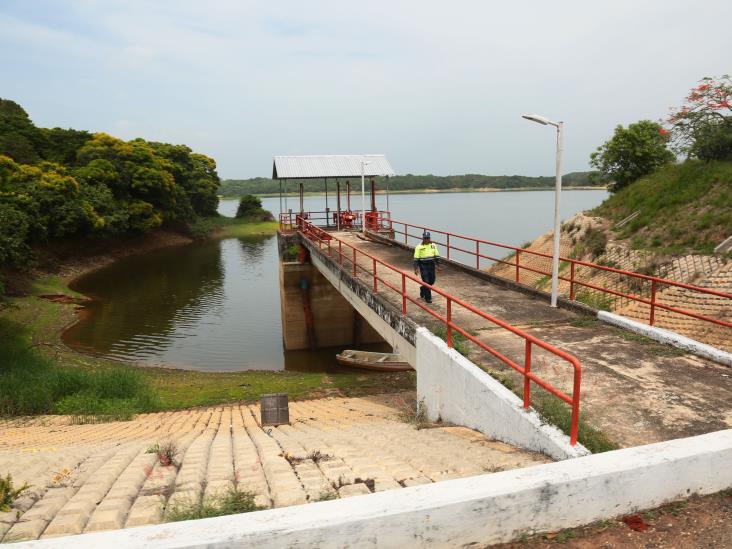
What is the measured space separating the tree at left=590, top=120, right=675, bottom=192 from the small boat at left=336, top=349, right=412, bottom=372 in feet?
52.8

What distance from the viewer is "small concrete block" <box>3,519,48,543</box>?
147 inches

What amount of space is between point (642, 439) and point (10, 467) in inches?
256

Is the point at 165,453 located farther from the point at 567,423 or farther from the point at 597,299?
the point at 597,299

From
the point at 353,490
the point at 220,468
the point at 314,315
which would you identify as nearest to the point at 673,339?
the point at 353,490

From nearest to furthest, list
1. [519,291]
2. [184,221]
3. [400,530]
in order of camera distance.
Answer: [400,530] → [519,291] → [184,221]

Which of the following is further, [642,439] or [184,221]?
[184,221]

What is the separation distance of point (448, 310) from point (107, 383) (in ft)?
30.0

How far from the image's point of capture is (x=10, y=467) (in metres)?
5.62

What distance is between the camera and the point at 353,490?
4367 millimetres

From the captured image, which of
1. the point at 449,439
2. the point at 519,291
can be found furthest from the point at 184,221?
the point at 449,439

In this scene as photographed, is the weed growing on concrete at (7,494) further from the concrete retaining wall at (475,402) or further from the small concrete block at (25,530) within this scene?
the concrete retaining wall at (475,402)

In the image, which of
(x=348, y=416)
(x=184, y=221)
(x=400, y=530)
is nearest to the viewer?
(x=400, y=530)

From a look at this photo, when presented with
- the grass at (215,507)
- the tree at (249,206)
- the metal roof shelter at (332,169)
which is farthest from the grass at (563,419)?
the tree at (249,206)

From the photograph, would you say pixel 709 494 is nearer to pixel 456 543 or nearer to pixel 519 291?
pixel 456 543
